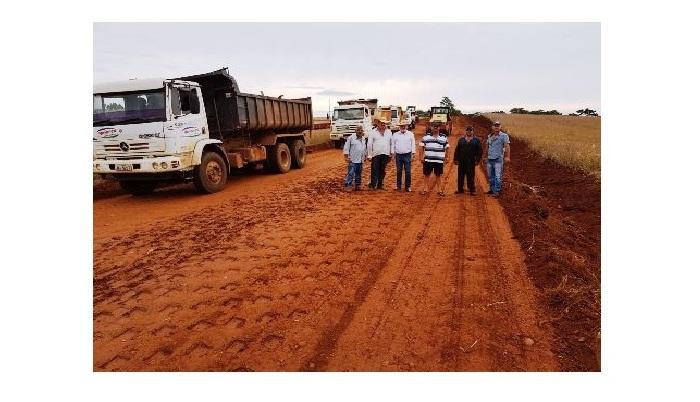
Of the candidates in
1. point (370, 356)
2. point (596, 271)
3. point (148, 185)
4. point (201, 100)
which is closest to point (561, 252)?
point (596, 271)

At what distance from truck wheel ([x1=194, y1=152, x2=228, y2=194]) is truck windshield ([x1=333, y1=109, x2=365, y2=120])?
1092 cm

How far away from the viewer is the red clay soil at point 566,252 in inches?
129

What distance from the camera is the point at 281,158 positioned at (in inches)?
512

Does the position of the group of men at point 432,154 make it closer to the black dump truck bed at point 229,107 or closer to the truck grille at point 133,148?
the black dump truck bed at point 229,107

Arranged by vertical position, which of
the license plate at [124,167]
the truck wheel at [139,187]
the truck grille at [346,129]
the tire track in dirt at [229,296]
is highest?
the truck grille at [346,129]

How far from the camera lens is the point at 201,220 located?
22.7 feet

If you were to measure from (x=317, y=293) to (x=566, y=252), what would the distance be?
9.77 feet

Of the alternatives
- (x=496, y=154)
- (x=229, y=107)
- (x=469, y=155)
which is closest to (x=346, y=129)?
(x=229, y=107)

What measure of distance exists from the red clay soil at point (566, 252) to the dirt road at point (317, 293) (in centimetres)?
16

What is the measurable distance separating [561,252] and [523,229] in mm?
982

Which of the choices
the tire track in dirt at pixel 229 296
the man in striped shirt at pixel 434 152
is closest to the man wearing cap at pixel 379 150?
the man in striped shirt at pixel 434 152

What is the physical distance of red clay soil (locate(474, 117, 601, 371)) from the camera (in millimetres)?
3281

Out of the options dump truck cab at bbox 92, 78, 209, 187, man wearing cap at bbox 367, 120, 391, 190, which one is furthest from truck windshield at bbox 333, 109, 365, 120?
dump truck cab at bbox 92, 78, 209, 187

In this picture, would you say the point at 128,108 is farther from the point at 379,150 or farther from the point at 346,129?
the point at 346,129
